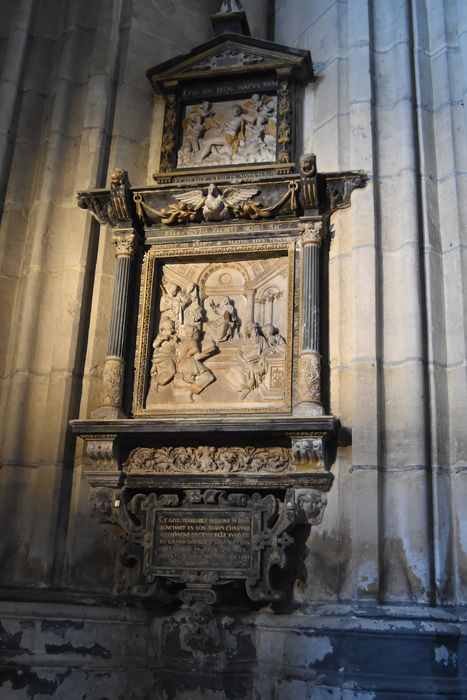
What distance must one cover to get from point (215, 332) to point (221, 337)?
94 mm

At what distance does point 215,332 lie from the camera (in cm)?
686

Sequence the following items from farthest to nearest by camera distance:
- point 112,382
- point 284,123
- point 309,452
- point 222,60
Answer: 1. point 222,60
2. point 284,123
3. point 112,382
4. point 309,452

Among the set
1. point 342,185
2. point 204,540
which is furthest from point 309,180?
point 204,540

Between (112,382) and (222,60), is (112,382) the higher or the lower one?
the lower one

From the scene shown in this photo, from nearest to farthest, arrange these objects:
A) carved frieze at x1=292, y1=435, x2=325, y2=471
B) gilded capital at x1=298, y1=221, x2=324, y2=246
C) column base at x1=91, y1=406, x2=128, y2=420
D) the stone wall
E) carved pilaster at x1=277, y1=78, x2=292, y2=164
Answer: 1. the stone wall
2. carved frieze at x1=292, y1=435, x2=325, y2=471
3. column base at x1=91, y1=406, x2=128, y2=420
4. gilded capital at x1=298, y1=221, x2=324, y2=246
5. carved pilaster at x1=277, y1=78, x2=292, y2=164

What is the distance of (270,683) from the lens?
573 centimetres

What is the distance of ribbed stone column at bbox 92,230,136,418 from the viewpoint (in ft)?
21.4

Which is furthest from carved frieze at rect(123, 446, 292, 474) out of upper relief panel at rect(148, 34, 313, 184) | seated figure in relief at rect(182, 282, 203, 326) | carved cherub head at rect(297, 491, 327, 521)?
upper relief panel at rect(148, 34, 313, 184)

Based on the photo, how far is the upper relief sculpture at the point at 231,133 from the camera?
7633mm

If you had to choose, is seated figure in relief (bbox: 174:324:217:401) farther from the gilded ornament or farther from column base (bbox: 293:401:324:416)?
column base (bbox: 293:401:324:416)

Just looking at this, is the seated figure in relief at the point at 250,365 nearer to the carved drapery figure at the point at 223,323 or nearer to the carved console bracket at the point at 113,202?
the carved drapery figure at the point at 223,323

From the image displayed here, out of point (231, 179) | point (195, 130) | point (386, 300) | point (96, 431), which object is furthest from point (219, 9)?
point (96, 431)

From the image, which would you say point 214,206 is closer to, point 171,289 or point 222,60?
point 171,289

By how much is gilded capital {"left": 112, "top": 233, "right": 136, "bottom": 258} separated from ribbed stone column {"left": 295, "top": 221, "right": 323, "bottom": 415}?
1448 mm
